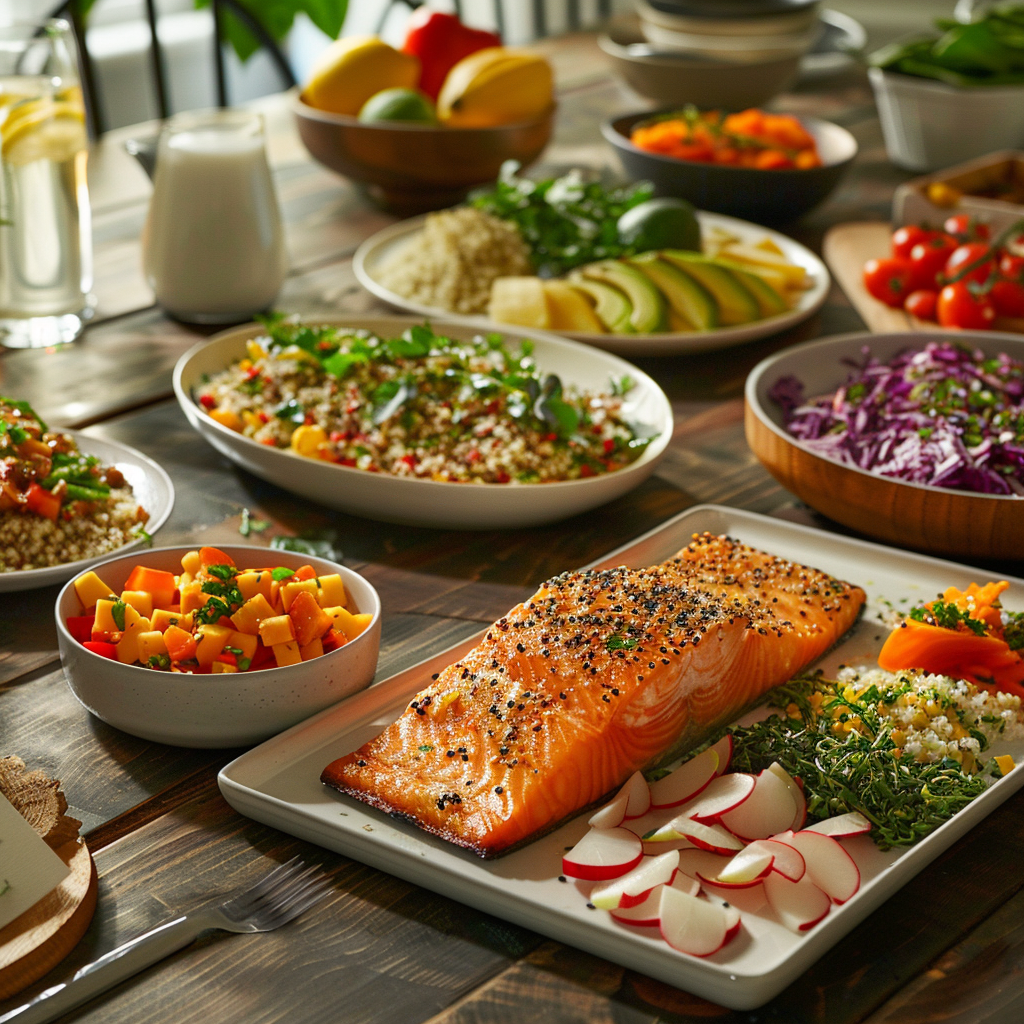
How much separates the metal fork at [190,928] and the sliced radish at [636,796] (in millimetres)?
319

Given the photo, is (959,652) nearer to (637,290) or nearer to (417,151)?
(637,290)

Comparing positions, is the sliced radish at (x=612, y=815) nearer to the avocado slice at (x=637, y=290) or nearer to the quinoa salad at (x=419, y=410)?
the quinoa salad at (x=419, y=410)

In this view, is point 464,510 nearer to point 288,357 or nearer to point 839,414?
point 288,357

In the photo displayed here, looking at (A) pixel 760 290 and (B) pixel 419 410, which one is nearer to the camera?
(B) pixel 419 410

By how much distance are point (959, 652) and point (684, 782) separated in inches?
16.0

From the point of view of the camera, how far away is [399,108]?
3.21m

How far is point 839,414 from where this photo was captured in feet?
6.95

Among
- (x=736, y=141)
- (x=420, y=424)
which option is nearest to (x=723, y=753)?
(x=420, y=424)

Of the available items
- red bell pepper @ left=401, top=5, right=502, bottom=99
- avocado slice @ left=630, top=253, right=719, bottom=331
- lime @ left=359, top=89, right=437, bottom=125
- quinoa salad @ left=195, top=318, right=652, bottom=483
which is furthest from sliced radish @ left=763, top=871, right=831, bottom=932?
red bell pepper @ left=401, top=5, right=502, bottom=99

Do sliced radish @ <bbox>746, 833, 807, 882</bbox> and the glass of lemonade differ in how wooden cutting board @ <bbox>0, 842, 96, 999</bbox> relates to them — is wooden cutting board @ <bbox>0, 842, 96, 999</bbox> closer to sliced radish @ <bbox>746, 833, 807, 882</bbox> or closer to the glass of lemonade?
sliced radish @ <bbox>746, 833, 807, 882</bbox>

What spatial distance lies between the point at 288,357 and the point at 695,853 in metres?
1.27

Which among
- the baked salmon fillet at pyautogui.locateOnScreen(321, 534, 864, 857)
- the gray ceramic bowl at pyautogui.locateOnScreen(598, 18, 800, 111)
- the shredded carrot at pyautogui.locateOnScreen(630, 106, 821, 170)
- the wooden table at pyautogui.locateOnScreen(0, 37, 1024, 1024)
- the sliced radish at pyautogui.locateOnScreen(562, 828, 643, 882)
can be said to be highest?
the gray ceramic bowl at pyautogui.locateOnScreen(598, 18, 800, 111)

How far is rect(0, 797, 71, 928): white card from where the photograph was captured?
109 centimetres

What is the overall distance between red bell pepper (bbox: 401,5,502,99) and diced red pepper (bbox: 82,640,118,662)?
105 inches
